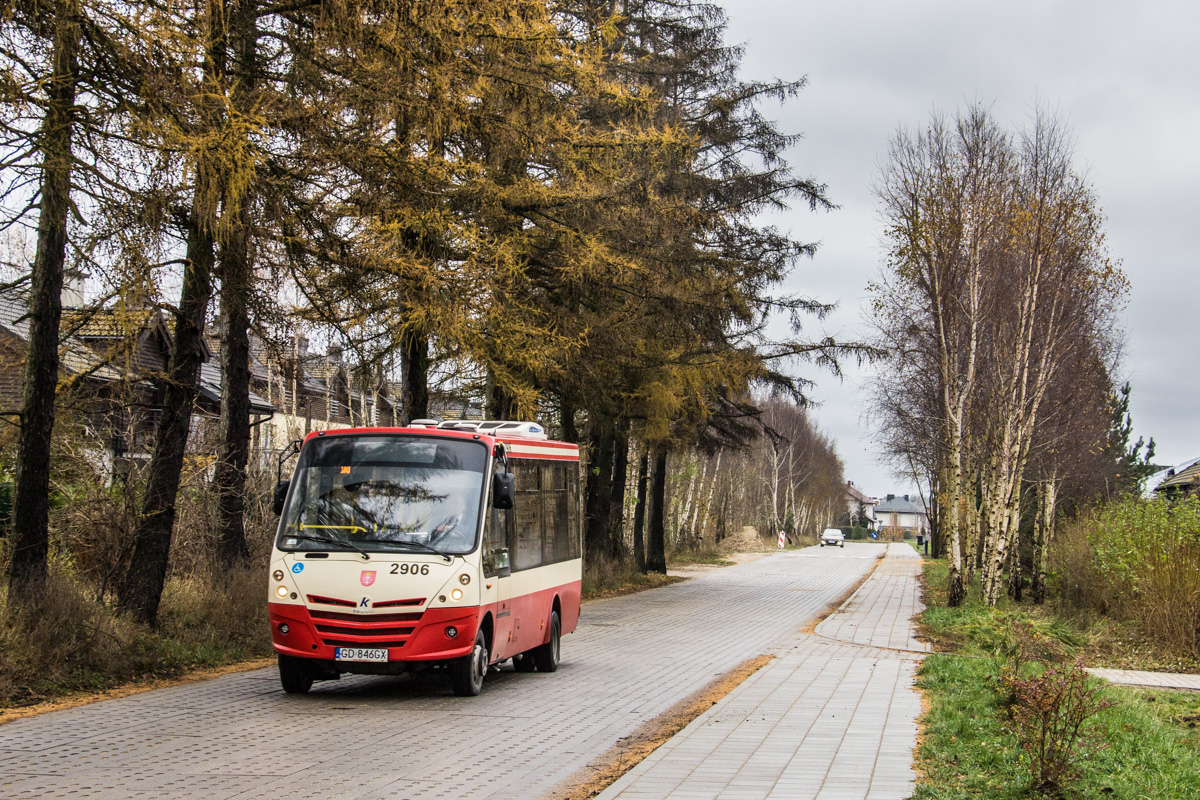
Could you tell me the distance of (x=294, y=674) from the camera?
10.3 metres

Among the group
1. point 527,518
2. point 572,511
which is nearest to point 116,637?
point 527,518

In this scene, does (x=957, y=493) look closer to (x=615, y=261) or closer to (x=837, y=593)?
(x=837, y=593)

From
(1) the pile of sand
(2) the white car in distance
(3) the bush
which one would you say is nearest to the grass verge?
(3) the bush

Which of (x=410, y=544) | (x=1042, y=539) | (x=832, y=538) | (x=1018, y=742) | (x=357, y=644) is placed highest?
(x=410, y=544)

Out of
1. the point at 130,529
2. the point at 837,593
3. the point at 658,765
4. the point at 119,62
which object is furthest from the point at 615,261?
the point at 837,593

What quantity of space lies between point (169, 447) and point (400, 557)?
365 cm

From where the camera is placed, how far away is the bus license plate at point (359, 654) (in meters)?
9.91

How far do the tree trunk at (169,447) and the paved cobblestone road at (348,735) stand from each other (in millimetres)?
1593

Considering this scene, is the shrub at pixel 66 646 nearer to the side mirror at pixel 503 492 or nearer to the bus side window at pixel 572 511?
the side mirror at pixel 503 492

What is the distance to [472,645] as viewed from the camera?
10242mm

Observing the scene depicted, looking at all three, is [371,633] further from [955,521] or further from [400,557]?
[955,521]

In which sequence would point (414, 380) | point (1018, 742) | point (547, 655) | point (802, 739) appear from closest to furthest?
point (1018, 742) → point (802, 739) → point (547, 655) → point (414, 380)

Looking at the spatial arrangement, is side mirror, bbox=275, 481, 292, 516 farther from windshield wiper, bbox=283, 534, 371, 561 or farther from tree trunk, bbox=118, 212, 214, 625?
tree trunk, bbox=118, 212, 214, 625

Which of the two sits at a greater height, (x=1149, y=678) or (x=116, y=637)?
(x=116, y=637)
